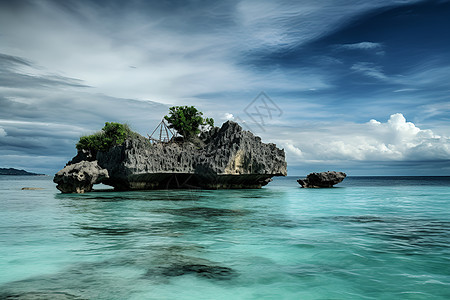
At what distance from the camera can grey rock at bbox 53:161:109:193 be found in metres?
23.8

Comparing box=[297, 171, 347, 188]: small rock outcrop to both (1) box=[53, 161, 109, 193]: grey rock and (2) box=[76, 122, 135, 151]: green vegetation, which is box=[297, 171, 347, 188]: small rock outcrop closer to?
(2) box=[76, 122, 135, 151]: green vegetation

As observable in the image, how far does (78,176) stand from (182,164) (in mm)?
8864

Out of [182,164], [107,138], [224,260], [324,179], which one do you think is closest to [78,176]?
[107,138]

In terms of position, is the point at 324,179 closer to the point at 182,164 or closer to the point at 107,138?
the point at 182,164

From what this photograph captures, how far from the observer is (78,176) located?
2372 centimetres

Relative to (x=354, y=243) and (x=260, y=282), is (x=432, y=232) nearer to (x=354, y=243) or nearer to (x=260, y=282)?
(x=354, y=243)

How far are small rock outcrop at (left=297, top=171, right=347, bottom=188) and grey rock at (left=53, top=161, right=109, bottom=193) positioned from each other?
23.6 meters

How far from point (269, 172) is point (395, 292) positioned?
27.2 meters

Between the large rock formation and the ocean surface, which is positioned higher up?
the large rock formation

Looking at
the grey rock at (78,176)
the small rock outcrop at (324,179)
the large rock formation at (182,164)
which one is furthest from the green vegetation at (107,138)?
the small rock outcrop at (324,179)

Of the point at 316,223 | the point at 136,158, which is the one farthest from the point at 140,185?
the point at 316,223

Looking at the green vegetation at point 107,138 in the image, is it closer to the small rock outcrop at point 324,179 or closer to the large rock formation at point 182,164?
the large rock formation at point 182,164

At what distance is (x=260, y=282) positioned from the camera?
5098 mm

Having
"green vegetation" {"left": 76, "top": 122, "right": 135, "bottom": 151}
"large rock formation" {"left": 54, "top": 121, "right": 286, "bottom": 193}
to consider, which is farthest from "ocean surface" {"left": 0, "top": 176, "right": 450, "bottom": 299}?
"green vegetation" {"left": 76, "top": 122, "right": 135, "bottom": 151}
